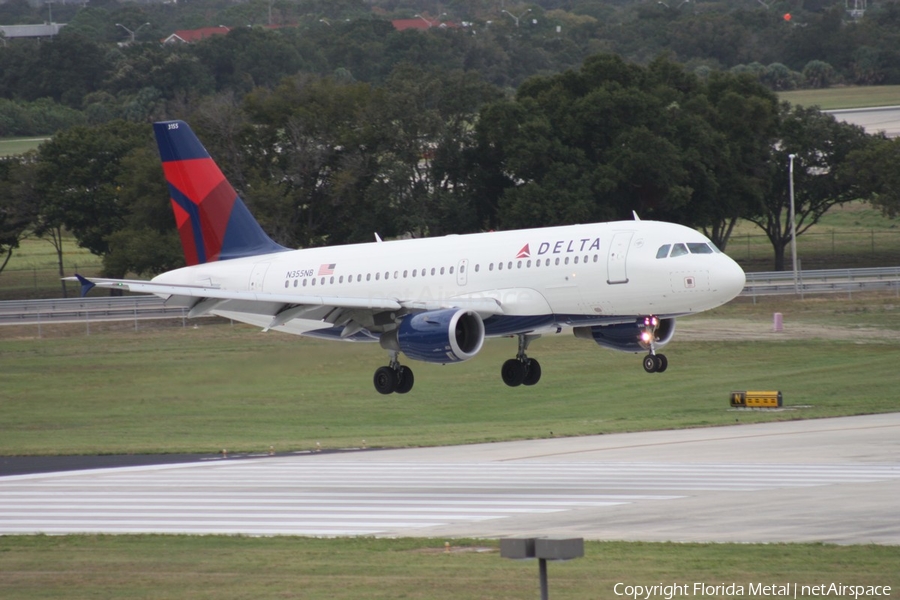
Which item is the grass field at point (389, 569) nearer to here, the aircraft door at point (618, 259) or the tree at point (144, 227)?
the aircraft door at point (618, 259)

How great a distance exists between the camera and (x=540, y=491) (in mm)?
50312

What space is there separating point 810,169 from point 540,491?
242 feet

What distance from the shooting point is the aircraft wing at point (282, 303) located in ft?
153

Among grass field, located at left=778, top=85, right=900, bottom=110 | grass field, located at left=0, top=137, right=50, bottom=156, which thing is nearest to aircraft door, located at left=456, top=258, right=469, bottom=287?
grass field, located at left=0, top=137, right=50, bottom=156

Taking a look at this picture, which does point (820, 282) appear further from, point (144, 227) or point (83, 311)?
point (83, 311)

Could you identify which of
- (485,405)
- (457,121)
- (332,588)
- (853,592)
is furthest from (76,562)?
(457,121)

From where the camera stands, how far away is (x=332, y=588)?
34.7 m

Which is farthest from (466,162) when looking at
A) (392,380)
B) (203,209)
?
(392,380)

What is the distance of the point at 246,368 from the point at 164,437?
589 inches

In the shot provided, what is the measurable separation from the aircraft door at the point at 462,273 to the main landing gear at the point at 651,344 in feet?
20.1

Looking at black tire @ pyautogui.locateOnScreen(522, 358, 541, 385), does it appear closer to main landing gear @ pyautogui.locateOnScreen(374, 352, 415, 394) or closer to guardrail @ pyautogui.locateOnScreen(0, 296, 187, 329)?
main landing gear @ pyautogui.locateOnScreen(374, 352, 415, 394)

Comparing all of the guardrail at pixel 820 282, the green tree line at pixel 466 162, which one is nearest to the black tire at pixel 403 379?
the green tree line at pixel 466 162

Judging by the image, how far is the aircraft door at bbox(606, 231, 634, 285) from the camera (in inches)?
1761

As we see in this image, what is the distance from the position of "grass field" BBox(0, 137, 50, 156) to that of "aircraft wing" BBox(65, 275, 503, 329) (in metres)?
126
